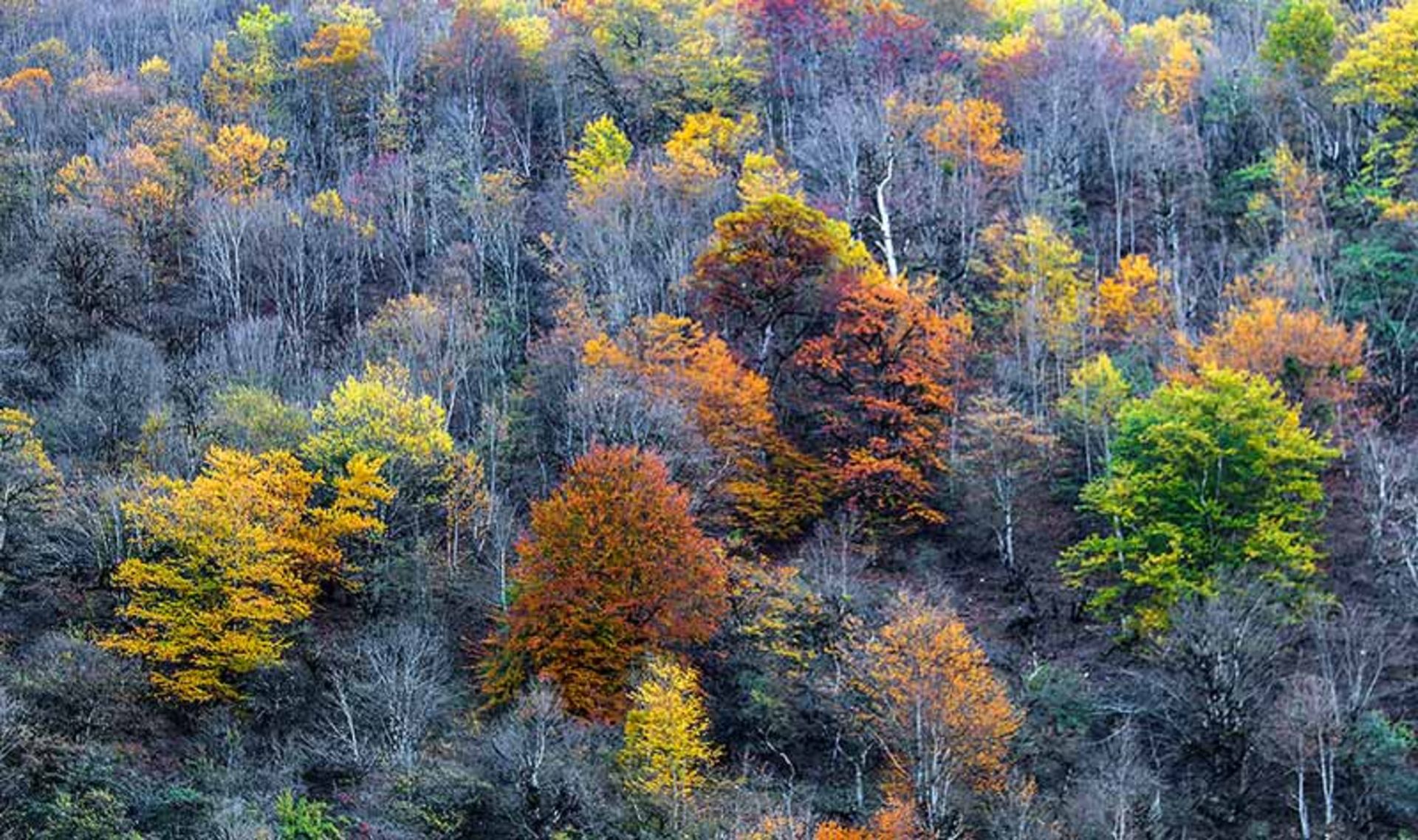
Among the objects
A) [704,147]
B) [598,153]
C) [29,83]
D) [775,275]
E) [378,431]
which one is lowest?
[378,431]

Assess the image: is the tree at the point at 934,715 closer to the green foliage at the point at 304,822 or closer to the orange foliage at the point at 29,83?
the green foliage at the point at 304,822

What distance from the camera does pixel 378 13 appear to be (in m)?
80.9

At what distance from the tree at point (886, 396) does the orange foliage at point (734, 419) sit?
156cm

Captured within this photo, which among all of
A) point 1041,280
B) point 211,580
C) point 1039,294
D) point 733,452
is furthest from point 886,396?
point 211,580

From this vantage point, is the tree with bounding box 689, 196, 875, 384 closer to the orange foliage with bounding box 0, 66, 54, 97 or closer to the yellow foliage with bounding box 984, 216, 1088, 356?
the yellow foliage with bounding box 984, 216, 1088, 356

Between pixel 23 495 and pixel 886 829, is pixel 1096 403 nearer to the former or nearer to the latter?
pixel 886 829

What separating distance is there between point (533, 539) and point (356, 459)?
624 centimetres

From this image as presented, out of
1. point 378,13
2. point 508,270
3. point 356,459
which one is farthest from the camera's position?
point 378,13

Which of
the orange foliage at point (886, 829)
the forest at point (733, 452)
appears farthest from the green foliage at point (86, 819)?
the orange foliage at point (886, 829)

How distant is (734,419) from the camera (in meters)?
44.1

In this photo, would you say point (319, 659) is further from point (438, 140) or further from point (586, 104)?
point (586, 104)

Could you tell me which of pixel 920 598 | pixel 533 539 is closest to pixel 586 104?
pixel 533 539

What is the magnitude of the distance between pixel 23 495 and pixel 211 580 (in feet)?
20.9

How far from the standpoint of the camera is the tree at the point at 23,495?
37750mm
